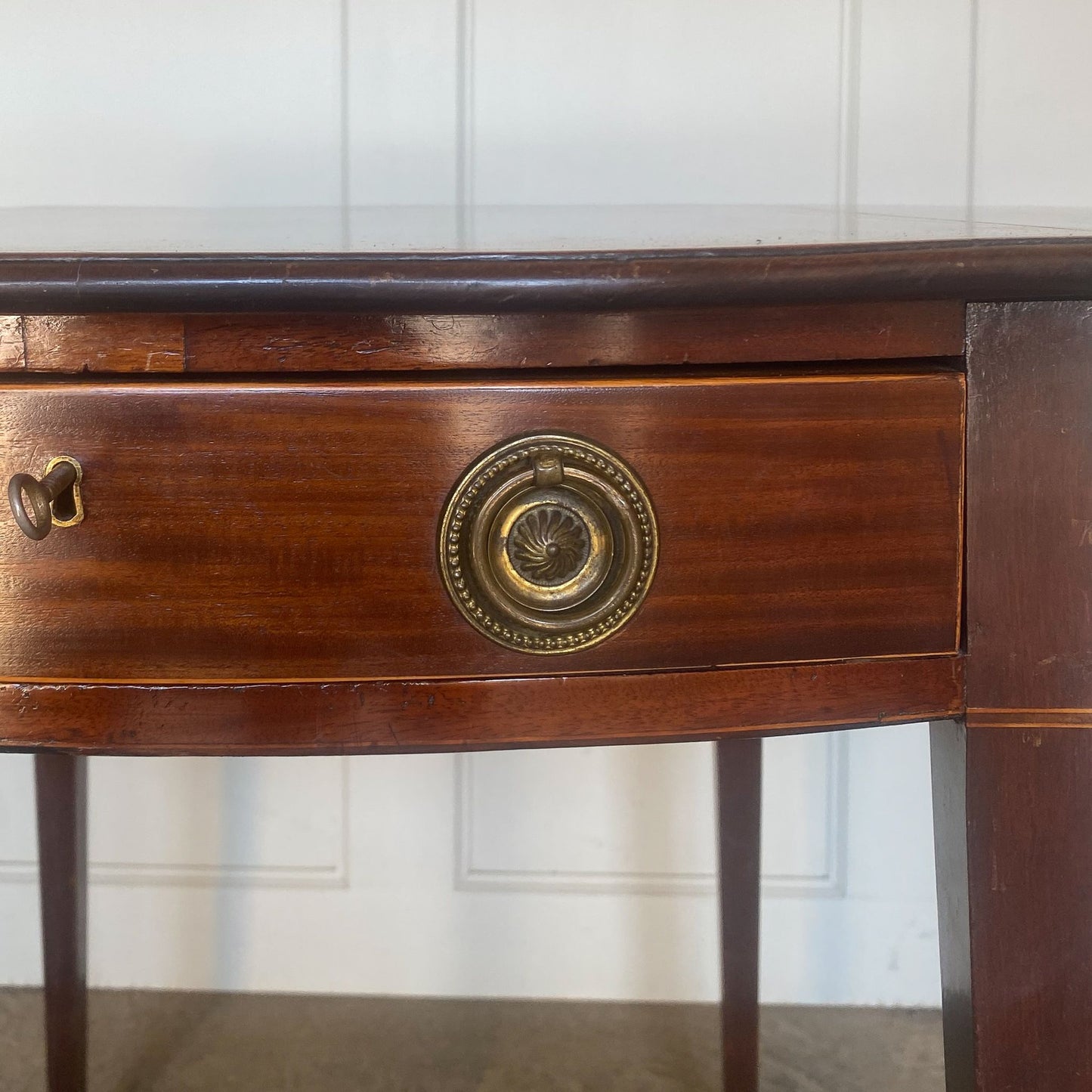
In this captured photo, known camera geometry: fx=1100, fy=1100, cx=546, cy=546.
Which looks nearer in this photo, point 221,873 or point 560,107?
point 560,107

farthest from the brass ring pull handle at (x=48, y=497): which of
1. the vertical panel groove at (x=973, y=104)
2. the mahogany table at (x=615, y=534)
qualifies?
the vertical panel groove at (x=973, y=104)

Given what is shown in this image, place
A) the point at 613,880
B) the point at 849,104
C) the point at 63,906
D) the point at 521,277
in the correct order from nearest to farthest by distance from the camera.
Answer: the point at 521,277 → the point at 63,906 → the point at 849,104 → the point at 613,880

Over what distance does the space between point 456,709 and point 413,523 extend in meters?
0.08

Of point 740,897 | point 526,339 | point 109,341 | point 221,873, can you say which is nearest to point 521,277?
point 526,339

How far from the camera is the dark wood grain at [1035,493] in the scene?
0.43 m

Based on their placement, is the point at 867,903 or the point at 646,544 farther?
the point at 867,903

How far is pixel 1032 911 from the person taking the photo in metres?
0.44

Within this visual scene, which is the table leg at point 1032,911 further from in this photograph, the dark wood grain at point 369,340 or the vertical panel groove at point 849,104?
the vertical panel groove at point 849,104

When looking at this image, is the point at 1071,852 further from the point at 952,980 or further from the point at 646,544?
the point at 646,544

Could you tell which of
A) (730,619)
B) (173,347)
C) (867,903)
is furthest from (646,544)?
(867,903)

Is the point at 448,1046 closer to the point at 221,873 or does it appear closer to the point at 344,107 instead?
the point at 221,873

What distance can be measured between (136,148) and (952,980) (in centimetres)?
100

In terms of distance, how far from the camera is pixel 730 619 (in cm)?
44

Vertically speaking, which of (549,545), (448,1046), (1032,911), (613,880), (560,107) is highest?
(560,107)
